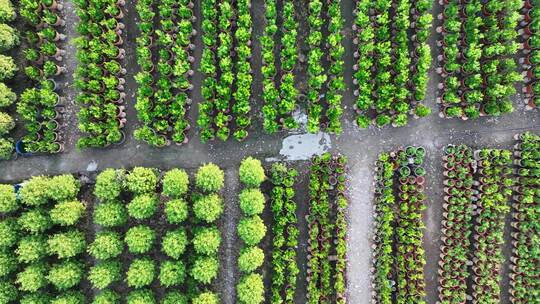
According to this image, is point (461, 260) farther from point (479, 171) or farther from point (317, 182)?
point (317, 182)

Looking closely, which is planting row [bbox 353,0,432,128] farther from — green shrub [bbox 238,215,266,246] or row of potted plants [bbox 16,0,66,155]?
row of potted plants [bbox 16,0,66,155]

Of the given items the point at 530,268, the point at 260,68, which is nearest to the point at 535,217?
the point at 530,268

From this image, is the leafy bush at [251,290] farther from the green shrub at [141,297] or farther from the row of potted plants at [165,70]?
the row of potted plants at [165,70]

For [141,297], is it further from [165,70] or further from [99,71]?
[99,71]

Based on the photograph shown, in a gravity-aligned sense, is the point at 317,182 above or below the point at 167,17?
below

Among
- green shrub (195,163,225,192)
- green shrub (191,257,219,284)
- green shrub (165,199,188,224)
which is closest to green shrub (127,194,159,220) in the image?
green shrub (165,199,188,224)

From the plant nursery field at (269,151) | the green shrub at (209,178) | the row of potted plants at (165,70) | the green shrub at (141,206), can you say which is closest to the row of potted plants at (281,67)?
the plant nursery field at (269,151)

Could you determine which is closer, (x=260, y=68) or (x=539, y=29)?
(x=539, y=29)
